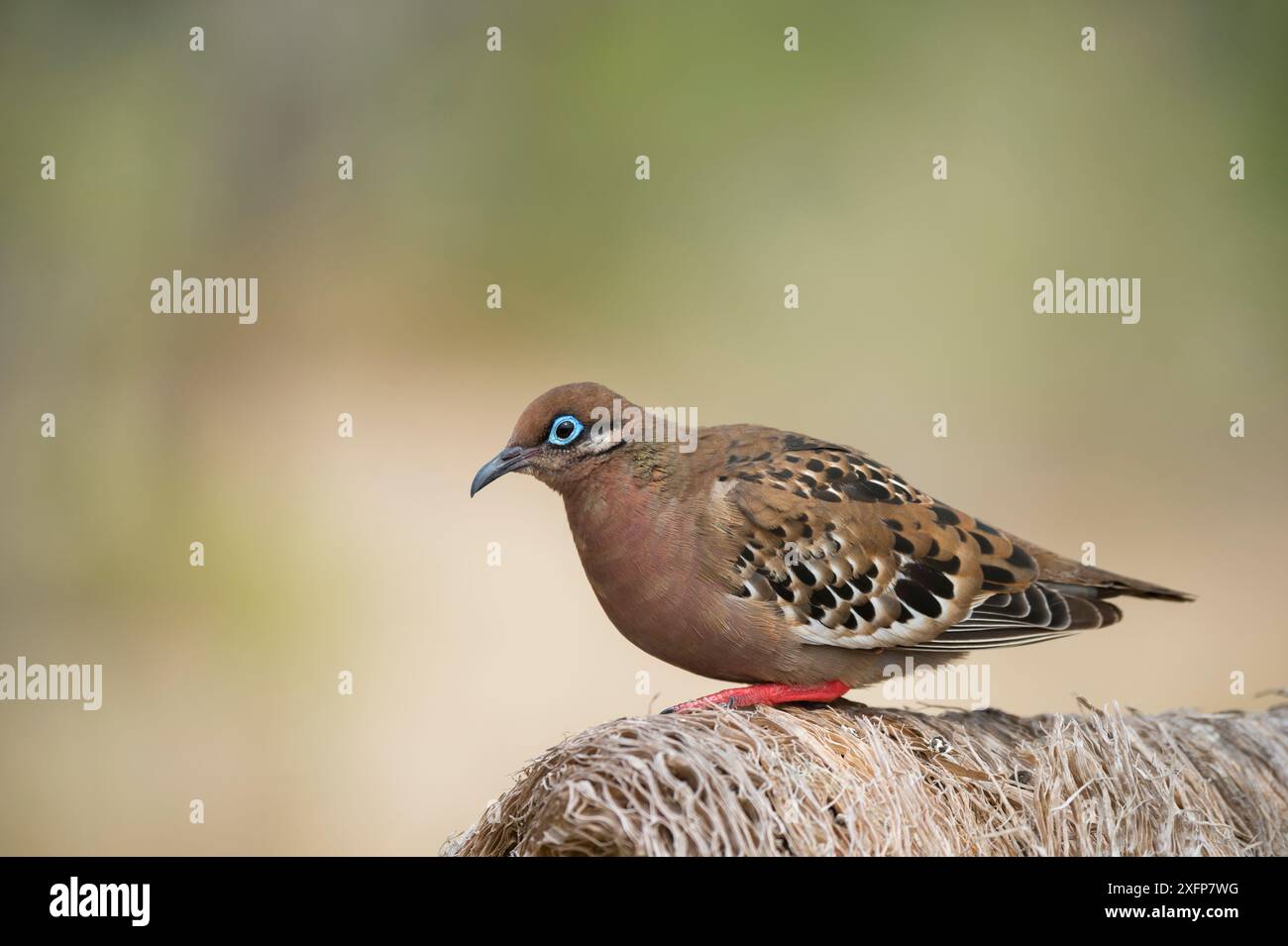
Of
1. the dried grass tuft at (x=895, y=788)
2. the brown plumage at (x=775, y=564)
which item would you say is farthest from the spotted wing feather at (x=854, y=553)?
the dried grass tuft at (x=895, y=788)

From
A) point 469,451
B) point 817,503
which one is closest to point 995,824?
point 817,503

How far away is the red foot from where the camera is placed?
173 inches

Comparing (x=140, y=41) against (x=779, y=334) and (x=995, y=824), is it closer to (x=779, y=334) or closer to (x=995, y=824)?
(x=779, y=334)

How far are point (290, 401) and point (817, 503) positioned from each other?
6.92 meters

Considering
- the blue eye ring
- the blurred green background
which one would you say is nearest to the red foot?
the blue eye ring

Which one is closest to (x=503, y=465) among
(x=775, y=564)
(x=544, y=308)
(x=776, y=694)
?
(x=775, y=564)

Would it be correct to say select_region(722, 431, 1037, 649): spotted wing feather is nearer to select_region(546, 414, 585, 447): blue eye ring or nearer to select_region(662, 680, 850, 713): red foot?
select_region(662, 680, 850, 713): red foot

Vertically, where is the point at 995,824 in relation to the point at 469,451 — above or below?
Result: below

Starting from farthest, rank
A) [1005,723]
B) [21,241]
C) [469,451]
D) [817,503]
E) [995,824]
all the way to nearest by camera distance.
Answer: [469,451]
[21,241]
[817,503]
[1005,723]
[995,824]

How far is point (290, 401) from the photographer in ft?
34.6

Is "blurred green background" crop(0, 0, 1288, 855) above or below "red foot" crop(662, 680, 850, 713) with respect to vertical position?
above

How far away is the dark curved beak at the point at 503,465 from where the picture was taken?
4.54 meters

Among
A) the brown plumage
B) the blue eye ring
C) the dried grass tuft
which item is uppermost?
the blue eye ring

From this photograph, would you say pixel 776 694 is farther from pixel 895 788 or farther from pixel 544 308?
pixel 544 308
